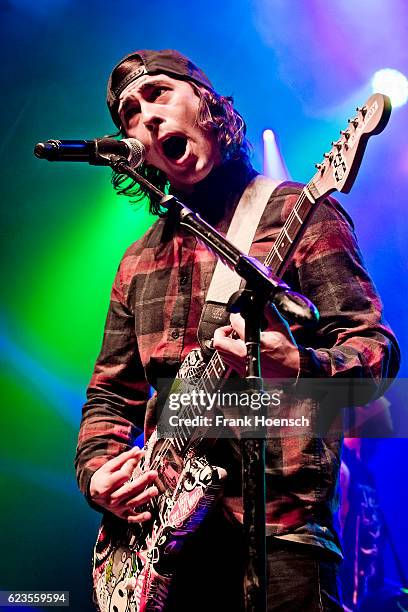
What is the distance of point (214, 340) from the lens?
1231mm

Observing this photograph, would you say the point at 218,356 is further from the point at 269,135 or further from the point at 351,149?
the point at 269,135

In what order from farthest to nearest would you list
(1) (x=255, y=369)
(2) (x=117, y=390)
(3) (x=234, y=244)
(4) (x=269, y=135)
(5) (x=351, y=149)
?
1. (4) (x=269, y=135)
2. (2) (x=117, y=390)
3. (3) (x=234, y=244)
4. (5) (x=351, y=149)
5. (1) (x=255, y=369)

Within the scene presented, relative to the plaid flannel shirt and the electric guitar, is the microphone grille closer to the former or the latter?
the plaid flannel shirt

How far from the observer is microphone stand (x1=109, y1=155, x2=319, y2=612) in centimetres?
96

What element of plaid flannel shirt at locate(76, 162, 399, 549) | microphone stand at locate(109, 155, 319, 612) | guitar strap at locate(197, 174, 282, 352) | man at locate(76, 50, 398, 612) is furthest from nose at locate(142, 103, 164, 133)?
microphone stand at locate(109, 155, 319, 612)

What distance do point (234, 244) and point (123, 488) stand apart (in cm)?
64

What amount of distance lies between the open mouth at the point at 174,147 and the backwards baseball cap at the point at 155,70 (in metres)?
0.21

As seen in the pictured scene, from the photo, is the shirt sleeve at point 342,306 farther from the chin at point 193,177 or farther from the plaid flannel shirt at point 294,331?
the chin at point 193,177

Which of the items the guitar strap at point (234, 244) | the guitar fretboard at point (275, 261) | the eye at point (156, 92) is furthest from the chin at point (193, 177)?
the guitar fretboard at point (275, 261)

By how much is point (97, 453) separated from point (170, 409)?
1.06 ft

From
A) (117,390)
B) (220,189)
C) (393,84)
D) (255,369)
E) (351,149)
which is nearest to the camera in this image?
(255,369)

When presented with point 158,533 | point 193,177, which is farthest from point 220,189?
point 158,533

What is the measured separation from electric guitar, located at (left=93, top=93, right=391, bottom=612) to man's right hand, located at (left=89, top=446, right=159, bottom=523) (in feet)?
0.09

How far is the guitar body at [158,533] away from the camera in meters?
1.32
